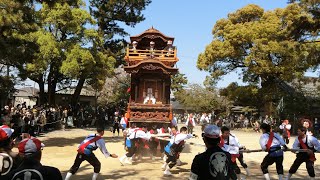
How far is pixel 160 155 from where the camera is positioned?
14.6m

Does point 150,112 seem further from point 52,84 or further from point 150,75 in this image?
point 52,84

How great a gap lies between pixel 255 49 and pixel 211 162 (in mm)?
30421

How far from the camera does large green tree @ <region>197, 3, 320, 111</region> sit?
3241cm

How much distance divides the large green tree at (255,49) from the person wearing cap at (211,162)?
27469 mm

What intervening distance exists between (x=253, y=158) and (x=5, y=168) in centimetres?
1185

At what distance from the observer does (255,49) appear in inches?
1298

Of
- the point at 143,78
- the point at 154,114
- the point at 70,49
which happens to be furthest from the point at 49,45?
the point at 154,114

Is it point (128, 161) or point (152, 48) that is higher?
point (152, 48)

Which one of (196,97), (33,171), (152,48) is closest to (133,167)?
(152,48)

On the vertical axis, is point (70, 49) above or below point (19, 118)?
above

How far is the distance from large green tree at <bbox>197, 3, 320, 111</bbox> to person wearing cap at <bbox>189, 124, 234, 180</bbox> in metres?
27.5

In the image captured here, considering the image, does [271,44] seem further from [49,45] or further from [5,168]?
[5,168]

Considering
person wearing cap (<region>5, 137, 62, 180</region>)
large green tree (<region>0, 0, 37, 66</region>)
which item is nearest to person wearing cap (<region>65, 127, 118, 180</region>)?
person wearing cap (<region>5, 137, 62, 180</region>)

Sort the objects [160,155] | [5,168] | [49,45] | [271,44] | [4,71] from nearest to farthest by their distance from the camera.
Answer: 1. [5,168]
2. [160,155]
3. [49,45]
4. [4,71]
5. [271,44]
